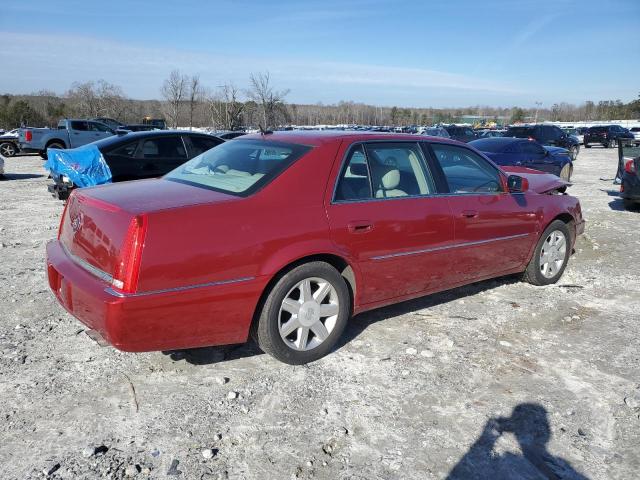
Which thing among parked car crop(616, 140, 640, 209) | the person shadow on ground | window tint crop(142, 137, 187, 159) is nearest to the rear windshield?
the person shadow on ground

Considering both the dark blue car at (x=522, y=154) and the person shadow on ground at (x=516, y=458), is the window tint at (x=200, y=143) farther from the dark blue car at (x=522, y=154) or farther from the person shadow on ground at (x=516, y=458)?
the person shadow on ground at (x=516, y=458)

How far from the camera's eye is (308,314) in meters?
3.52

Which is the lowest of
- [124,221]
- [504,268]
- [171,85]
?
[504,268]

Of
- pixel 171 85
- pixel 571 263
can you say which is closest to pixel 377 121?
pixel 171 85

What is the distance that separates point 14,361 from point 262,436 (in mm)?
1942

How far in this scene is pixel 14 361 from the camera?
353 cm

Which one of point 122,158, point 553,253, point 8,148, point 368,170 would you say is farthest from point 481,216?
point 8,148

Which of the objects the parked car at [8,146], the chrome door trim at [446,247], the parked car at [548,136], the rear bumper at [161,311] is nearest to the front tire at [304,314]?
the rear bumper at [161,311]

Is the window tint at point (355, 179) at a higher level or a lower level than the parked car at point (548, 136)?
lower

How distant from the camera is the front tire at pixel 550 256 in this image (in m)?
5.33

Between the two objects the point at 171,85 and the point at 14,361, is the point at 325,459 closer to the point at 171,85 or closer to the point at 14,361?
the point at 14,361

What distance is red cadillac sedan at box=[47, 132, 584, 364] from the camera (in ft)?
9.55

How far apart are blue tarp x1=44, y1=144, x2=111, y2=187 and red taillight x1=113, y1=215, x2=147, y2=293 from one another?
6141 mm

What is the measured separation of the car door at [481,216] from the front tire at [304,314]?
4.17ft
